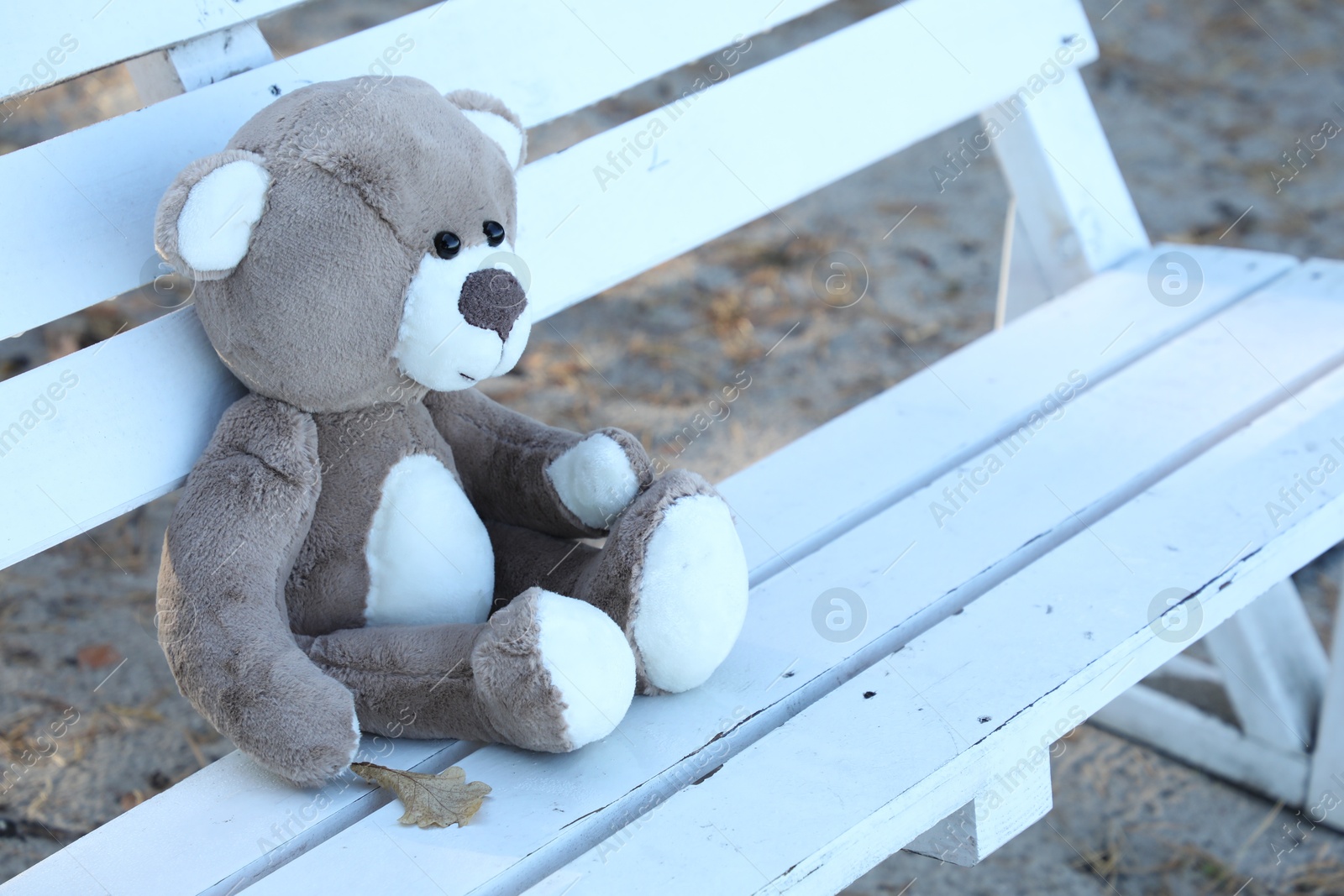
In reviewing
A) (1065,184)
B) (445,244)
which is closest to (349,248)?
(445,244)

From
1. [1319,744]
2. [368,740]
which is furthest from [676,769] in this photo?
[1319,744]

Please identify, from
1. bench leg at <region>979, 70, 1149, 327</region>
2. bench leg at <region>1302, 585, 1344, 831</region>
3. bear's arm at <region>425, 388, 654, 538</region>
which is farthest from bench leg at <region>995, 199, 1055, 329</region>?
bear's arm at <region>425, 388, 654, 538</region>

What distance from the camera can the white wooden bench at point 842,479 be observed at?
1.12m

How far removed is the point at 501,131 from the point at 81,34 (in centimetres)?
45

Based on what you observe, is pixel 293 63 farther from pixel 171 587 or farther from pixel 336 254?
pixel 171 587

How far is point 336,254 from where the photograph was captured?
114 centimetres

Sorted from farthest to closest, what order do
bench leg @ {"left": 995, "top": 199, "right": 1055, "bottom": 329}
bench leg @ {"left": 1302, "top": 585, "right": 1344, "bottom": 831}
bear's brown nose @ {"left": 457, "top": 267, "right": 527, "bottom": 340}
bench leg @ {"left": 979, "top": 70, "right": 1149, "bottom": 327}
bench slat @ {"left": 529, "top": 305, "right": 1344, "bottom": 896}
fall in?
bench leg @ {"left": 995, "top": 199, "right": 1055, "bottom": 329}
bench leg @ {"left": 979, "top": 70, "right": 1149, "bottom": 327}
bench leg @ {"left": 1302, "top": 585, "right": 1344, "bottom": 831}
bear's brown nose @ {"left": 457, "top": 267, "right": 527, "bottom": 340}
bench slat @ {"left": 529, "top": 305, "right": 1344, "bottom": 896}

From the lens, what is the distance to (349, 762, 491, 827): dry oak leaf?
1112 millimetres

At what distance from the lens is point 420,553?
4.21 ft

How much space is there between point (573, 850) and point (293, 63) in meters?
0.93

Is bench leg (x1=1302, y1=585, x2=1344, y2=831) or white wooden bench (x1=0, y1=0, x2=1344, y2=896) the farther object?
bench leg (x1=1302, y1=585, x2=1344, y2=831)

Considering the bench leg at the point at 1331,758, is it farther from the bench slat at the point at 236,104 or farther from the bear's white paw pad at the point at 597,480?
the bench slat at the point at 236,104

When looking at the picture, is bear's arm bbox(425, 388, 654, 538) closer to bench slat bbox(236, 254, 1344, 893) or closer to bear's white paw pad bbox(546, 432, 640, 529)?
bear's white paw pad bbox(546, 432, 640, 529)

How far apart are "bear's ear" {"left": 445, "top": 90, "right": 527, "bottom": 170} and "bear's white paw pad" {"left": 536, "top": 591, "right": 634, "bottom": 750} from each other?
495 mm
